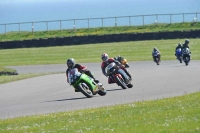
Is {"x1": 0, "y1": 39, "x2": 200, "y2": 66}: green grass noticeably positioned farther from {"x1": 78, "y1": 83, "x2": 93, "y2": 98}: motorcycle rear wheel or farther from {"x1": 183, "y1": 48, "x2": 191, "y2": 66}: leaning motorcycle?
{"x1": 78, "y1": 83, "x2": 93, "y2": 98}: motorcycle rear wheel

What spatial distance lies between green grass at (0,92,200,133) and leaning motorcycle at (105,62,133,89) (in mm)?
5435

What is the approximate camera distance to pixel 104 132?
12.1m

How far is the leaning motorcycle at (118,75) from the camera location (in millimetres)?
22656

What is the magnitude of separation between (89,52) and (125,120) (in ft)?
122

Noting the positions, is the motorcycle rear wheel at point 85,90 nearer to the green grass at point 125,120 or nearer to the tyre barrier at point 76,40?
the green grass at point 125,120

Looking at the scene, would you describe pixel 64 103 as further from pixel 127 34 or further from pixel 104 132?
pixel 127 34

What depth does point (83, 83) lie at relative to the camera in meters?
20.6

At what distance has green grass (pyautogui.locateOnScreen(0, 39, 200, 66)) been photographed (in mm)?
45375

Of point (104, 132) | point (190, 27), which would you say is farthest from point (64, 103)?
point (190, 27)

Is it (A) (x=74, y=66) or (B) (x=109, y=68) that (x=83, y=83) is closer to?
(A) (x=74, y=66)

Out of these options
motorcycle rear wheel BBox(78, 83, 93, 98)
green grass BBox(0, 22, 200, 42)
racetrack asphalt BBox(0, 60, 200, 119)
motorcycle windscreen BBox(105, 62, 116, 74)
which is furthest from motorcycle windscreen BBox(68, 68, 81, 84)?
green grass BBox(0, 22, 200, 42)

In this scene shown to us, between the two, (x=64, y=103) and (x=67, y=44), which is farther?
(x=67, y=44)

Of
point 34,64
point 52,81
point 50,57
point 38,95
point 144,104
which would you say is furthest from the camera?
point 50,57

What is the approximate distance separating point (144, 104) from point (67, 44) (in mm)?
41368
